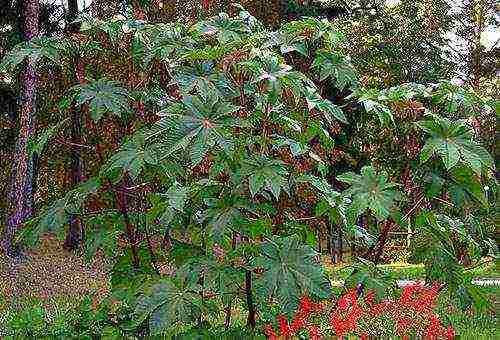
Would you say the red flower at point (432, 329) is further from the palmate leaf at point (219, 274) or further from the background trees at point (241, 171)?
the palmate leaf at point (219, 274)

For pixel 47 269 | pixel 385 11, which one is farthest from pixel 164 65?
pixel 385 11

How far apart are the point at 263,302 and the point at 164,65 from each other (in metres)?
1.39

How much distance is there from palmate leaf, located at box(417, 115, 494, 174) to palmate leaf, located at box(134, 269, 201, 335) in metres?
1.17

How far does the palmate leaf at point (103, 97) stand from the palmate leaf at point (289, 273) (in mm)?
1032

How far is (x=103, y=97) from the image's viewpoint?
337cm

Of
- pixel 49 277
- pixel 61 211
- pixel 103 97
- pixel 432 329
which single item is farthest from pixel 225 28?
pixel 49 277

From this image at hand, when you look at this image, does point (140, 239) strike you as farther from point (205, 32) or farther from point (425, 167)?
point (425, 167)

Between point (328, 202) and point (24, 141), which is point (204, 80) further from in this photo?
point (24, 141)

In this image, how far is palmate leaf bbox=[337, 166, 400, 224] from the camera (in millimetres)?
2962

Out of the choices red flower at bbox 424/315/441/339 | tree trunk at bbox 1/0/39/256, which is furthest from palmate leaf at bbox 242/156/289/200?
tree trunk at bbox 1/0/39/256

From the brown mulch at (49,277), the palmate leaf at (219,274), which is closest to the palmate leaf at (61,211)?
the palmate leaf at (219,274)

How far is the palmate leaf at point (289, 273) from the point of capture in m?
2.71

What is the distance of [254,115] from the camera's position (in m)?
3.23

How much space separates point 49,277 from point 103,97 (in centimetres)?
988
